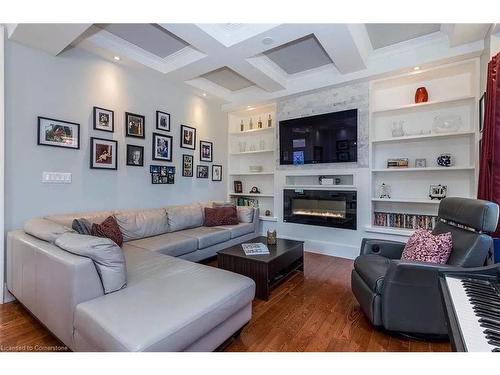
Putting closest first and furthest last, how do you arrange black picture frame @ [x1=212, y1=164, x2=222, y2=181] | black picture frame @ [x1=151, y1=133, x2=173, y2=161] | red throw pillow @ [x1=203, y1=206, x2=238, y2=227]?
black picture frame @ [x1=151, y1=133, x2=173, y2=161] → red throw pillow @ [x1=203, y1=206, x2=238, y2=227] → black picture frame @ [x1=212, y1=164, x2=222, y2=181]

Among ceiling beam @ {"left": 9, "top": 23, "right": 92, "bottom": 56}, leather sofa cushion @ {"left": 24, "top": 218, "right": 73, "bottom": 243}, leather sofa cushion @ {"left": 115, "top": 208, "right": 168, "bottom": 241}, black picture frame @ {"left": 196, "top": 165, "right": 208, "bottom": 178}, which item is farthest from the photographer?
black picture frame @ {"left": 196, "top": 165, "right": 208, "bottom": 178}

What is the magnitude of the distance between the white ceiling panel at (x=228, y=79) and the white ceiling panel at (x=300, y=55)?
29.1 inches

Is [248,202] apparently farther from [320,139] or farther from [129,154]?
[129,154]

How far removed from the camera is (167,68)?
3523 millimetres

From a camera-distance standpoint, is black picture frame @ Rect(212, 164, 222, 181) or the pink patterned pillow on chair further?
black picture frame @ Rect(212, 164, 222, 181)

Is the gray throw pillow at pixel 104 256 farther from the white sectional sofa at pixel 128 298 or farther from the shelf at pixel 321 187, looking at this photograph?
the shelf at pixel 321 187

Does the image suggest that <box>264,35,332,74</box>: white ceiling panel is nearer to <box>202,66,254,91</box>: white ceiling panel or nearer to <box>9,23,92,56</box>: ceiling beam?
<box>202,66,254,91</box>: white ceiling panel

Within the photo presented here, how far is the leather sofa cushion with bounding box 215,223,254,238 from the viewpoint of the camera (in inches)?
148

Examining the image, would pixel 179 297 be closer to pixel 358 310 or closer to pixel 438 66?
pixel 358 310

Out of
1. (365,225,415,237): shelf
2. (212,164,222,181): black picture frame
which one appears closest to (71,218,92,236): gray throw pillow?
(212,164,222,181): black picture frame

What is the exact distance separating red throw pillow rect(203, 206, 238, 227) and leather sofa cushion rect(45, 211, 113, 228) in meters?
1.38

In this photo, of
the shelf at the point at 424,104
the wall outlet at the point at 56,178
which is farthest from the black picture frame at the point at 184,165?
the shelf at the point at 424,104

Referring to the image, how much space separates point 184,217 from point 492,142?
3486 millimetres

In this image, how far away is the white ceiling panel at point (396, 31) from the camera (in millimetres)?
2722
